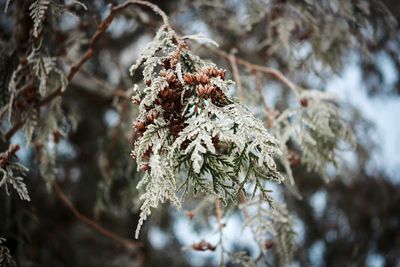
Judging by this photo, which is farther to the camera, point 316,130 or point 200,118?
point 316,130

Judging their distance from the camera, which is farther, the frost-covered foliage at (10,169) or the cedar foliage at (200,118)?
the frost-covered foliage at (10,169)

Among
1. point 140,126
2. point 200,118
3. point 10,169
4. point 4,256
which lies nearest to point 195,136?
point 200,118

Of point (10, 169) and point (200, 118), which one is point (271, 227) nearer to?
point (200, 118)

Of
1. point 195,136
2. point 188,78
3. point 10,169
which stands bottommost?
point 10,169

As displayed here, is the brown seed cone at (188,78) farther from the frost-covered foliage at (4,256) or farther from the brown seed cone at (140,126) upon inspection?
the frost-covered foliage at (4,256)

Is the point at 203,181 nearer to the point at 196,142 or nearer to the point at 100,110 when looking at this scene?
the point at 196,142

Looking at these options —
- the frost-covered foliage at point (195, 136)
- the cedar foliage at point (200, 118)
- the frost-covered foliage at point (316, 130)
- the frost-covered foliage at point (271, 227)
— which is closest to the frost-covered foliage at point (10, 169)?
the cedar foliage at point (200, 118)

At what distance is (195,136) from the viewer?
1.29 metres

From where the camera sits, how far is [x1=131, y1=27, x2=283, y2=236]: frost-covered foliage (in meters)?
1.26

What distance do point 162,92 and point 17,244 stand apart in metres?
1.63

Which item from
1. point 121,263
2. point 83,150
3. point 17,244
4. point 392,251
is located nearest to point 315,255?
point 392,251

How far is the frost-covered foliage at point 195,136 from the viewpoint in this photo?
1.26m

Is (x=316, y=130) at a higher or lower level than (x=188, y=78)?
higher

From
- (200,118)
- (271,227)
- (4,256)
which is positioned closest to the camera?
(200,118)
